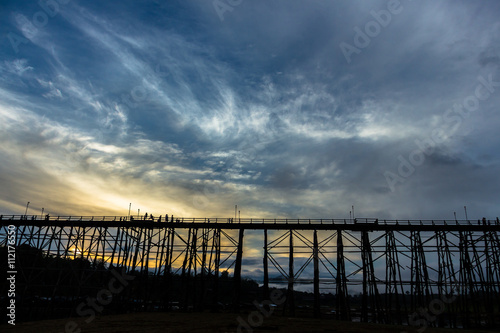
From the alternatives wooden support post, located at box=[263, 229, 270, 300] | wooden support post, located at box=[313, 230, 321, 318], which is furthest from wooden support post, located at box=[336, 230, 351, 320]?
wooden support post, located at box=[263, 229, 270, 300]

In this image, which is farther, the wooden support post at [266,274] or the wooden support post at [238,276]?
the wooden support post at [266,274]

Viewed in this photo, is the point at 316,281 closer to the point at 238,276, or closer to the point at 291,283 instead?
the point at 291,283

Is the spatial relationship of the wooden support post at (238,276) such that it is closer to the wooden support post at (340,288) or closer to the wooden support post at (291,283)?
the wooden support post at (291,283)

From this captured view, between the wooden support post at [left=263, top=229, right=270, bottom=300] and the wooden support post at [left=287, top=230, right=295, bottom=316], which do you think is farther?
the wooden support post at [left=263, top=229, right=270, bottom=300]

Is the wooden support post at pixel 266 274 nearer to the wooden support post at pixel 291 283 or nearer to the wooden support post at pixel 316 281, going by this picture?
the wooden support post at pixel 291 283

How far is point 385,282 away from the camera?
82.1ft

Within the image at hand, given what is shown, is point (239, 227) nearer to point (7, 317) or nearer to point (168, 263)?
point (168, 263)

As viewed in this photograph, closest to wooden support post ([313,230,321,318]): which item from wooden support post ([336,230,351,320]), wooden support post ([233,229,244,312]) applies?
wooden support post ([336,230,351,320])

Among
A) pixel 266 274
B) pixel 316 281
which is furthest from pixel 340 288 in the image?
pixel 266 274

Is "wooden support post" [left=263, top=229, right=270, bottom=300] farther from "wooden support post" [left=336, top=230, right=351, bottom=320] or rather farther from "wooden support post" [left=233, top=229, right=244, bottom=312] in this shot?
"wooden support post" [left=336, top=230, right=351, bottom=320]

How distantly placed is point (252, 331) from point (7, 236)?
28.3m

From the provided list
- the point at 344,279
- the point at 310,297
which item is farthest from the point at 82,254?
the point at 310,297

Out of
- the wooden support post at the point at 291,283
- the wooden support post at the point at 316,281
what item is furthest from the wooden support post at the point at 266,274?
the wooden support post at the point at 316,281

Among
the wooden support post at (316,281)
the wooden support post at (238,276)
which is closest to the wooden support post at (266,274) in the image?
the wooden support post at (238,276)
